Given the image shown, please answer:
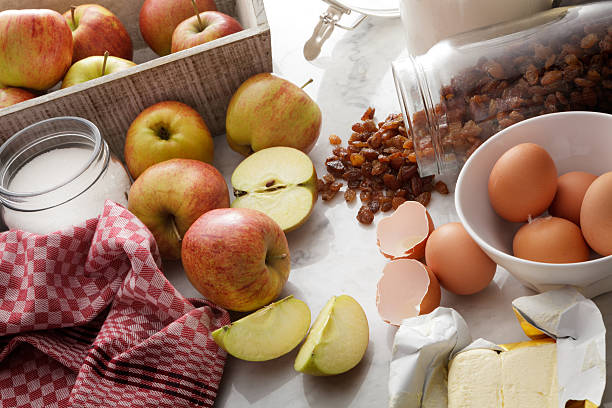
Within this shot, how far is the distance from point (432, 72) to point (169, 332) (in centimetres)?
38

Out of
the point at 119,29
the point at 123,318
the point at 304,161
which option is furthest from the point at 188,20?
the point at 123,318

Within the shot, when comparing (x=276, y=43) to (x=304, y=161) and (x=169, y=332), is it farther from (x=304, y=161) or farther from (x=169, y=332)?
(x=169, y=332)

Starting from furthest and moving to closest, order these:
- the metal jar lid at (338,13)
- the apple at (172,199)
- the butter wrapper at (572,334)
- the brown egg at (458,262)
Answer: the metal jar lid at (338,13) → the apple at (172,199) → the brown egg at (458,262) → the butter wrapper at (572,334)

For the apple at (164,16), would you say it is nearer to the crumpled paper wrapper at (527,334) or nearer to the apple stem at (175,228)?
the apple stem at (175,228)

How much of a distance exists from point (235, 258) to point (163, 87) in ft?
0.91

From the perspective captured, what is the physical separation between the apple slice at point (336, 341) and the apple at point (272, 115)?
0.80ft

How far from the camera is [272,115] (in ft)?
2.31

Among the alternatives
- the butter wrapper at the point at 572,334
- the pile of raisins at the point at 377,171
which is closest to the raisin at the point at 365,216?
the pile of raisins at the point at 377,171

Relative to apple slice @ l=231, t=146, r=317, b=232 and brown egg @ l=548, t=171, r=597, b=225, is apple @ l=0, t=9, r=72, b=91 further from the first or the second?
brown egg @ l=548, t=171, r=597, b=225

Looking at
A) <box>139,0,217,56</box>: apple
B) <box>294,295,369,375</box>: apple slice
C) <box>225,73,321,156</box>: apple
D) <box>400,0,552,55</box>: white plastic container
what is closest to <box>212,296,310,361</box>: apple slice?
<box>294,295,369,375</box>: apple slice

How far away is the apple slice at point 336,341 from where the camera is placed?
0.51 metres

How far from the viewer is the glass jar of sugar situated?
0.61 m

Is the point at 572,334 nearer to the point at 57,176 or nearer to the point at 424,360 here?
the point at 424,360

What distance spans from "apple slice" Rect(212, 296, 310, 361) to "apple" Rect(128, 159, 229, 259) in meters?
0.14
